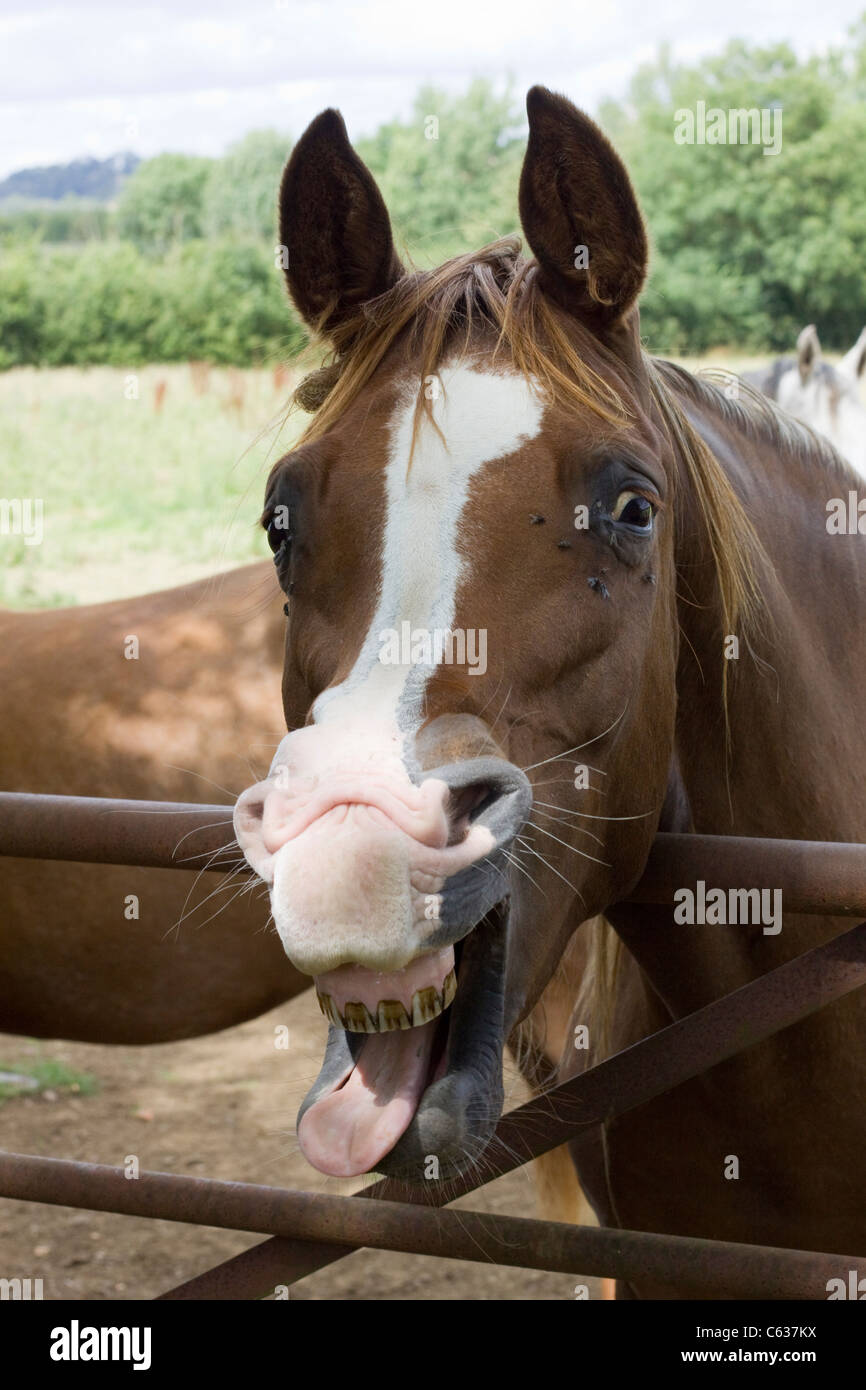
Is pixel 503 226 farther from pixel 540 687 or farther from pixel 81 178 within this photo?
pixel 81 178

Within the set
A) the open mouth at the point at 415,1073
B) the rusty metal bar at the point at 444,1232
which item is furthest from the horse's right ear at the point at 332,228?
the rusty metal bar at the point at 444,1232

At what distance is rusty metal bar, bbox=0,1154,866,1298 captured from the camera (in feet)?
5.22

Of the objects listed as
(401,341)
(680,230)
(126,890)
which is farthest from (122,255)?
(401,341)

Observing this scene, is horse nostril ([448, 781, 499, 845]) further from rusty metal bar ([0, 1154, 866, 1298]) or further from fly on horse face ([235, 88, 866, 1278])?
rusty metal bar ([0, 1154, 866, 1298])

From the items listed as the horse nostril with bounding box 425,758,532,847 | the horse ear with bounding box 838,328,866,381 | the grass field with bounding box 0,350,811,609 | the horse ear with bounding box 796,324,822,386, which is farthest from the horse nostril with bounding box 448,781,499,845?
the grass field with bounding box 0,350,811,609

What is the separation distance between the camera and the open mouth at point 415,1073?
1.31 metres

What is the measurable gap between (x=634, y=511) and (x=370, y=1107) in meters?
0.83

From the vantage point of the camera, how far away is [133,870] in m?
3.77

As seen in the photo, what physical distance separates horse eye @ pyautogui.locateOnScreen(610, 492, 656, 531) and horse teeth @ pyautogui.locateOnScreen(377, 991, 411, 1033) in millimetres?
702

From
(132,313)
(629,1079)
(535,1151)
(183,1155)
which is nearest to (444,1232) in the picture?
(535,1151)

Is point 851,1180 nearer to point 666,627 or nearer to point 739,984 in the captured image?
point 739,984

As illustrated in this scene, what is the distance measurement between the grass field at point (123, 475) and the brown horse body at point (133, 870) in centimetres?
644
